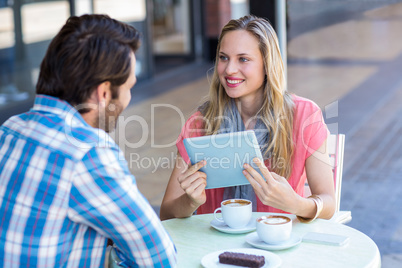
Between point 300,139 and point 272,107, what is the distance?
0.18 metres

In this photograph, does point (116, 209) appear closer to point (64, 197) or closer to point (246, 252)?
point (64, 197)

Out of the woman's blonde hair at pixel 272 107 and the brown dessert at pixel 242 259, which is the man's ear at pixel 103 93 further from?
the woman's blonde hair at pixel 272 107

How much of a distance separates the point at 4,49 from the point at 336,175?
5444 millimetres

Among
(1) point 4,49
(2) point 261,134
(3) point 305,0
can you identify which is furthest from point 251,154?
(3) point 305,0

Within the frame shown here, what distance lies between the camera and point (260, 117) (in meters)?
2.29

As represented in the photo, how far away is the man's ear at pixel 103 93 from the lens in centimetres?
138

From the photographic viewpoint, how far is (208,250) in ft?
5.53

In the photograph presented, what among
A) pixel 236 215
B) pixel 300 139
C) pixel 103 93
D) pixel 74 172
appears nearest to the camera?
pixel 74 172

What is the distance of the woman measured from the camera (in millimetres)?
2174

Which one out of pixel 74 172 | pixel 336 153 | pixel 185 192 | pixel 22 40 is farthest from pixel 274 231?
pixel 22 40

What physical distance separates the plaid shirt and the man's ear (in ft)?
0.22

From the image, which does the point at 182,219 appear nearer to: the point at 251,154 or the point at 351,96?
the point at 251,154

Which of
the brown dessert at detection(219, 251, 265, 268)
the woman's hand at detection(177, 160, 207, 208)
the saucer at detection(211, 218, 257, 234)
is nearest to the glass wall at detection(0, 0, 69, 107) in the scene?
the woman's hand at detection(177, 160, 207, 208)

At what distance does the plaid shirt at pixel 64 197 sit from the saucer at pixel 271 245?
1.22ft
